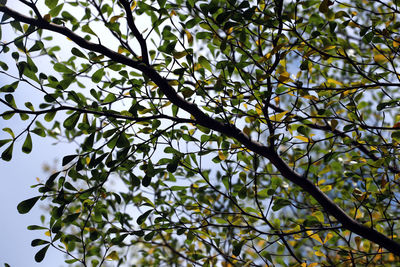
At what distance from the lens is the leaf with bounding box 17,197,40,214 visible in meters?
1.31

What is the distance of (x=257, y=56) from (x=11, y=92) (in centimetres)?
109

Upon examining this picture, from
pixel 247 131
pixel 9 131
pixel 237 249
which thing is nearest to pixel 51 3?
pixel 9 131

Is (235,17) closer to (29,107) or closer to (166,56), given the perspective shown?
(166,56)

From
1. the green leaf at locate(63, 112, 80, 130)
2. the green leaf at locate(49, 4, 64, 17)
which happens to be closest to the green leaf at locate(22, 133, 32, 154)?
the green leaf at locate(63, 112, 80, 130)

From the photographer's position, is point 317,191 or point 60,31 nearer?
point 60,31

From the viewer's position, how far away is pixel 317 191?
59.7 inches

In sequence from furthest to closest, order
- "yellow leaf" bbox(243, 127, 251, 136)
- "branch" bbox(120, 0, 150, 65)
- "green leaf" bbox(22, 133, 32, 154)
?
1. "yellow leaf" bbox(243, 127, 251, 136)
2. "green leaf" bbox(22, 133, 32, 154)
3. "branch" bbox(120, 0, 150, 65)

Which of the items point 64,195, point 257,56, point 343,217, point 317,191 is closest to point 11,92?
point 64,195

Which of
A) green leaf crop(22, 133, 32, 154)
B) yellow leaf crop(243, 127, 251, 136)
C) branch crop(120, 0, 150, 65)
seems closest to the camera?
branch crop(120, 0, 150, 65)

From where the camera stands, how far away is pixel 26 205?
52.2 inches

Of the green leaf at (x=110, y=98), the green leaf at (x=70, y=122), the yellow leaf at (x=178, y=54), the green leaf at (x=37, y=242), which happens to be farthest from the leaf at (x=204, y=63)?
the green leaf at (x=37, y=242)

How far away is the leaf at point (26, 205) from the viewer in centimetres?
131

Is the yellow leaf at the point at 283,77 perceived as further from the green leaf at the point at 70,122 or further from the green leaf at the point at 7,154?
the green leaf at the point at 7,154

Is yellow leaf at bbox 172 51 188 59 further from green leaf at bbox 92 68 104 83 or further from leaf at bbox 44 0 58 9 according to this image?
leaf at bbox 44 0 58 9
